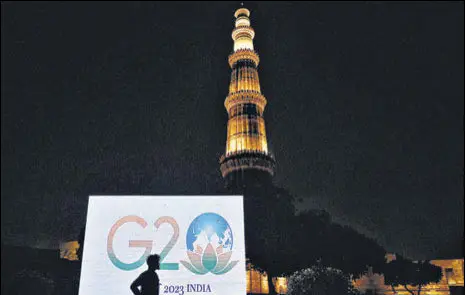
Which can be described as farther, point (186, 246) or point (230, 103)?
point (230, 103)

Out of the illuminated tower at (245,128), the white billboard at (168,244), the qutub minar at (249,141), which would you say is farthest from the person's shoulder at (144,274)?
the illuminated tower at (245,128)

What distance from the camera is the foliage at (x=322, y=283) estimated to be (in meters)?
24.8

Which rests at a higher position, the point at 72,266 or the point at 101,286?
the point at 72,266

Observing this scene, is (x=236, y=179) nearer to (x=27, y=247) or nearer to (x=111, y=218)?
(x=27, y=247)

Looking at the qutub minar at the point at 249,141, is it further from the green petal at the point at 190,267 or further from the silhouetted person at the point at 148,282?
the silhouetted person at the point at 148,282

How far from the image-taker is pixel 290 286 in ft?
86.7

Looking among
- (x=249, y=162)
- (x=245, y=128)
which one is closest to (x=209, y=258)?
(x=249, y=162)

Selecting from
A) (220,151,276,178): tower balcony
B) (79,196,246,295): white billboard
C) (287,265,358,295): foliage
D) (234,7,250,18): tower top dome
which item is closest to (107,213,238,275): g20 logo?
(79,196,246,295): white billboard

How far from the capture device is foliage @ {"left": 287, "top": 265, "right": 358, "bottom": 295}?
81.3 feet

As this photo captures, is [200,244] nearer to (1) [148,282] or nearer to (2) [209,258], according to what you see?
(2) [209,258]

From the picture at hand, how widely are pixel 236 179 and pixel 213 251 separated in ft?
149

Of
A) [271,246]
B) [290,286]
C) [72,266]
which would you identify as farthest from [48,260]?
[290,286]

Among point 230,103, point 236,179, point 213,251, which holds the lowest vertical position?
point 213,251

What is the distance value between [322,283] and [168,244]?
45.1ft
